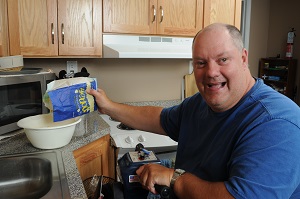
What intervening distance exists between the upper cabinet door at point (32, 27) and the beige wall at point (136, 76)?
39cm

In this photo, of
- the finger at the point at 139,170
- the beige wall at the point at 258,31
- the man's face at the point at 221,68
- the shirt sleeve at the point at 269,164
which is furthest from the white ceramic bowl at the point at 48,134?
the beige wall at the point at 258,31

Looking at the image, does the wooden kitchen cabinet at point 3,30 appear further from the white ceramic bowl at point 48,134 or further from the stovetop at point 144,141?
the stovetop at point 144,141

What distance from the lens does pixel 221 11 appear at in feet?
7.66

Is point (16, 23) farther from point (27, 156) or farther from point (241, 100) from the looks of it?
point (241, 100)

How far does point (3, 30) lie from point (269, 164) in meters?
1.62

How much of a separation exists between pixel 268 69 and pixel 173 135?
10.5 feet

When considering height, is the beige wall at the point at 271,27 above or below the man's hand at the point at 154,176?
above

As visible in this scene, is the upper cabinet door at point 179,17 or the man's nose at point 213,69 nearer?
the man's nose at point 213,69

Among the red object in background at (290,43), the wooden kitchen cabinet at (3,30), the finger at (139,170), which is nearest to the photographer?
the finger at (139,170)

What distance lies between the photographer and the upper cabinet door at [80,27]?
1.81 metres

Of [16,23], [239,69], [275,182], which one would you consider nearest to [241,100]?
[239,69]

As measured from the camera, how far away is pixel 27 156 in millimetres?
1226

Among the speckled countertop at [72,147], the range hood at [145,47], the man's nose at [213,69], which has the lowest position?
the speckled countertop at [72,147]

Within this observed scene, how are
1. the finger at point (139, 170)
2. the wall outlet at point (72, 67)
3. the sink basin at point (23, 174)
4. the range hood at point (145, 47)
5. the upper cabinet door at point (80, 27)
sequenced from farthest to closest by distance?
the wall outlet at point (72, 67) → the range hood at point (145, 47) → the upper cabinet door at point (80, 27) → the sink basin at point (23, 174) → the finger at point (139, 170)
